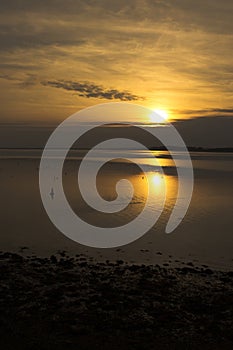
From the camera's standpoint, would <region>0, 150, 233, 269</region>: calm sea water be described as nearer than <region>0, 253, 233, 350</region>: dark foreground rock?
No

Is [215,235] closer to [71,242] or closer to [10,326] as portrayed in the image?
[71,242]

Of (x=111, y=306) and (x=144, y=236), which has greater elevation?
(x=144, y=236)

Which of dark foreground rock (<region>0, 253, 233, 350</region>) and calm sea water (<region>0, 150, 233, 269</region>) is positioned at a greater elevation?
calm sea water (<region>0, 150, 233, 269</region>)

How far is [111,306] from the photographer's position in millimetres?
11938

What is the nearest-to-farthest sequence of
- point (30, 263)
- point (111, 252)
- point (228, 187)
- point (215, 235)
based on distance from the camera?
point (30, 263)
point (111, 252)
point (215, 235)
point (228, 187)

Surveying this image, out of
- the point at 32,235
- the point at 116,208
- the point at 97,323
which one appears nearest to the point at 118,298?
the point at 97,323

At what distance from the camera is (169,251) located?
18.9 m

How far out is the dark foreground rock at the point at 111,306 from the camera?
32.6ft

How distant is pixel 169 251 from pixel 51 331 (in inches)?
379

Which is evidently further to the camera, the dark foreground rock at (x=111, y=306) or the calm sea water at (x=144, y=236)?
the calm sea water at (x=144, y=236)

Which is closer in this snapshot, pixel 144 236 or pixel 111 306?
pixel 111 306

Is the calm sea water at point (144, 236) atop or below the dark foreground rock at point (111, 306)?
atop

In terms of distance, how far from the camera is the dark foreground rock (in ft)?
32.6

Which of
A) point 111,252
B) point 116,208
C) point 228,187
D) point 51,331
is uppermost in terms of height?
point 228,187
